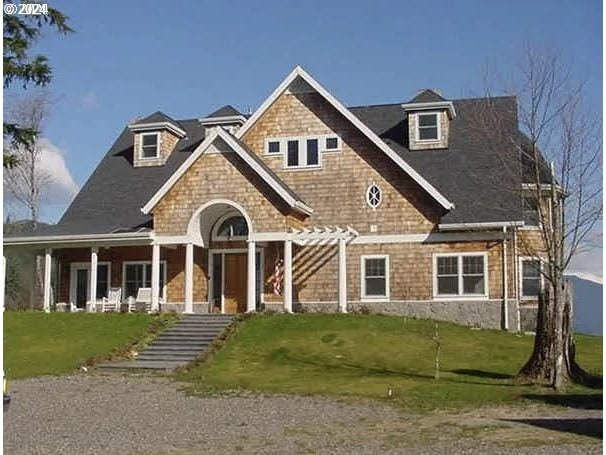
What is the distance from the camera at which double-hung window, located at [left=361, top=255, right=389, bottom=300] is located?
27156 mm

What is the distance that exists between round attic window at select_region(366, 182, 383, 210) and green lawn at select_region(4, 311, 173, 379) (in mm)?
8497

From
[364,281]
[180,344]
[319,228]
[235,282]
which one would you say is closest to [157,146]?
[235,282]

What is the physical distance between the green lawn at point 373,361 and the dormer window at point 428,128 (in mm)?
7914

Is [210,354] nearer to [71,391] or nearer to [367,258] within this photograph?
[71,391]

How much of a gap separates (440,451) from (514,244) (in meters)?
17.4

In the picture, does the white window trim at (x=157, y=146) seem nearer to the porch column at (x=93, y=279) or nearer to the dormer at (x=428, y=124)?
the porch column at (x=93, y=279)

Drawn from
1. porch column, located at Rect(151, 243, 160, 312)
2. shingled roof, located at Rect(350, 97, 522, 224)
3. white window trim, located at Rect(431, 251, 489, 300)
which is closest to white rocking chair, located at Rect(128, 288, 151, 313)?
porch column, located at Rect(151, 243, 160, 312)

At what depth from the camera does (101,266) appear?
97.5 ft

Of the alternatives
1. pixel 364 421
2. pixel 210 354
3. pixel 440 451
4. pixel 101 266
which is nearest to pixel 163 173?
pixel 101 266

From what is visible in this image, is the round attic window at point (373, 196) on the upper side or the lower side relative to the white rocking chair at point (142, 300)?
upper

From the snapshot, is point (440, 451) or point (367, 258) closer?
point (440, 451)

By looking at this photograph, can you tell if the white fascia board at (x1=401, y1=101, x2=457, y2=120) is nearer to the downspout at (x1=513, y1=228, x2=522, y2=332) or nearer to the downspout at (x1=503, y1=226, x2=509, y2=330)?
the downspout at (x1=503, y1=226, x2=509, y2=330)

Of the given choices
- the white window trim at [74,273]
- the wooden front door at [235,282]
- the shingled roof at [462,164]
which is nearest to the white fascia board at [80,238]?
the white window trim at [74,273]

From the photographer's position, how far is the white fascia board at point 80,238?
2659 cm
